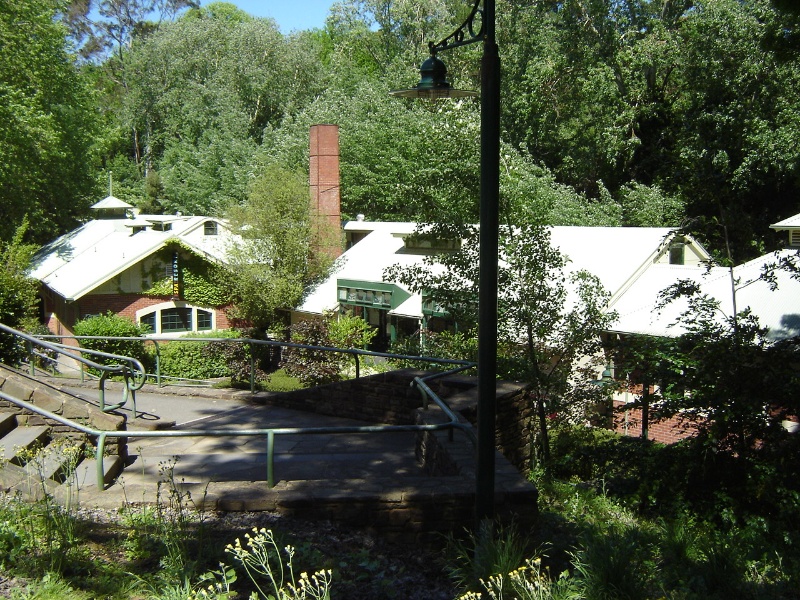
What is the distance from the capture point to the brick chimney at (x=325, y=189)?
96.8 feet

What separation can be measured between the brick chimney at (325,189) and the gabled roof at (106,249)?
10.7ft

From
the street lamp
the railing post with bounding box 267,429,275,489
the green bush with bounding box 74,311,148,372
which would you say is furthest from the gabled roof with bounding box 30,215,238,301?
the street lamp

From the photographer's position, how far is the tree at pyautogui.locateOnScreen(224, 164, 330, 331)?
27.3 meters

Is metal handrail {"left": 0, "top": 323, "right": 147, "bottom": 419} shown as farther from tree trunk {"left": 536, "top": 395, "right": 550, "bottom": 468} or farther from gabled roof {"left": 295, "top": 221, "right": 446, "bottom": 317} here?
gabled roof {"left": 295, "top": 221, "right": 446, "bottom": 317}

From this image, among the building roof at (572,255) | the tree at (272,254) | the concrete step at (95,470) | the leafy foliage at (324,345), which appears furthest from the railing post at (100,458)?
the tree at (272,254)

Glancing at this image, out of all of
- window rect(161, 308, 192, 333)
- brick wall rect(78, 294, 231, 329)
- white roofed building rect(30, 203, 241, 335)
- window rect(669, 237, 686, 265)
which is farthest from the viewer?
window rect(161, 308, 192, 333)

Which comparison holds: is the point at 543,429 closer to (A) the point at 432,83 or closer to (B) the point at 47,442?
(A) the point at 432,83

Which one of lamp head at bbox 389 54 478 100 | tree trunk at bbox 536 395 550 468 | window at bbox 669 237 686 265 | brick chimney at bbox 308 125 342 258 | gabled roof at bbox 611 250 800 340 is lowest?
tree trunk at bbox 536 395 550 468

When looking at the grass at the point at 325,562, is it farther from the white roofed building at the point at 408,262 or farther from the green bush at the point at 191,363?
the green bush at the point at 191,363

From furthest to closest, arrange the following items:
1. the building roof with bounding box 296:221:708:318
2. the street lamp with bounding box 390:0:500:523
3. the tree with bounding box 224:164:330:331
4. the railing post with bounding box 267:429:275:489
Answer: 1. the tree with bounding box 224:164:330:331
2. the building roof with bounding box 296:221:708:318
3. the railing post with bounding box 267:429:275:489
4. the street lamp with bounding box 390:0:500:523

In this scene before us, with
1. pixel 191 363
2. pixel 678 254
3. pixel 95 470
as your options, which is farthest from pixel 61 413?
pixel 678 254

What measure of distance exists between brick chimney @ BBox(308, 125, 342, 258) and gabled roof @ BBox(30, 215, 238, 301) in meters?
3.27

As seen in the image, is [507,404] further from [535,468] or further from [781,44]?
[781,44]

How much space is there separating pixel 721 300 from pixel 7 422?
44.3ft
